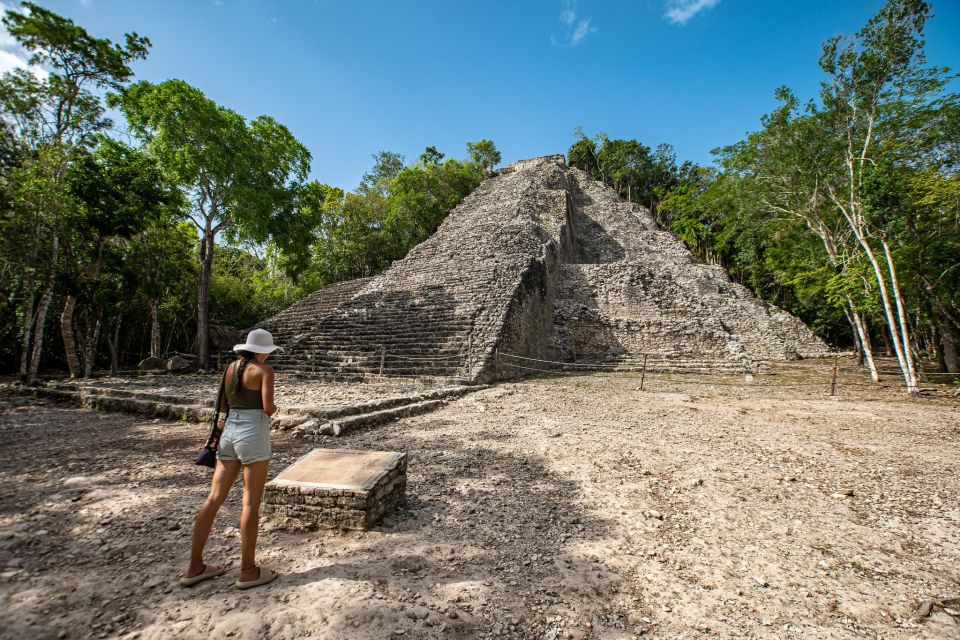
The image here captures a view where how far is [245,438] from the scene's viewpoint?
7.29ft

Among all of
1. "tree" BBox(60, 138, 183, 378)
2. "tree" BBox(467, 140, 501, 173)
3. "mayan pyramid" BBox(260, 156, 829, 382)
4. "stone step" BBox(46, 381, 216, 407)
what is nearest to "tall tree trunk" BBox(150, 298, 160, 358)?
"tree" BBox(60, 138, 183, 378)

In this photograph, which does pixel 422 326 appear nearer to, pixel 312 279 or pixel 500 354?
pixel 500 354

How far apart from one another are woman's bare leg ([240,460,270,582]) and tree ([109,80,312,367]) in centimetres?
1224

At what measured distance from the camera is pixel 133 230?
1020 centimetres

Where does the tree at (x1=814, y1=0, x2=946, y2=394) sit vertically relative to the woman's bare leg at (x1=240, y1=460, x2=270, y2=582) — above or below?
above

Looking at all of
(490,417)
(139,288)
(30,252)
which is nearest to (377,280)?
(139,288)

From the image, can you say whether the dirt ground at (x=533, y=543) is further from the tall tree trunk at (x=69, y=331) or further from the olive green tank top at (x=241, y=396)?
the tall tree trunk at (x=69, y=331)

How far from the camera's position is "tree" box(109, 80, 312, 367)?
11.2 meters

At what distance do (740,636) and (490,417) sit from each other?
4597mm

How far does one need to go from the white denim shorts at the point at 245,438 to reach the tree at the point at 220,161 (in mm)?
12082

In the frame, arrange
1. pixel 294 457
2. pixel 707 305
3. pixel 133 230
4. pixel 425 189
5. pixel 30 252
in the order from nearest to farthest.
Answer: pixel 294 457 → pixel 30 252 → pixel 133 230 → pixel 707 305 → pixel 425 189

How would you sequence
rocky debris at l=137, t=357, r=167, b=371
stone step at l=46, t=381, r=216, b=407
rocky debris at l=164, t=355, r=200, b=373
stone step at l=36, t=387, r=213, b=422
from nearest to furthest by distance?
1. stone step at l=36, t=387, r=213, b=422
2. stone step at l=46, t=381, r=216, b=407
3. rocky debris at l=164, t=355, r=200, b=373
4. rocky debris at l=137, t=357, r=167, b=371

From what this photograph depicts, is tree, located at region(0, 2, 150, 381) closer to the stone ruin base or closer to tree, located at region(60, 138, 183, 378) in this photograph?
tree, located at region(60, 138, 183, 378)

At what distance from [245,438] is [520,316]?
33.7 feet
